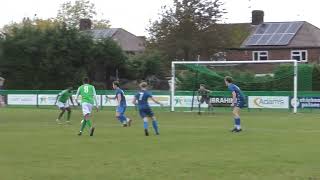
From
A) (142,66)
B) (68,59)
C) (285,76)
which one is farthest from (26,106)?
(285,76)

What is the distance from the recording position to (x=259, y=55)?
74.1 meters

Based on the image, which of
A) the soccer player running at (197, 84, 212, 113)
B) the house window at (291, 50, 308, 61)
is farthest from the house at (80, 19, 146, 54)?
the soccer player running at (197, 84, 212, 113)

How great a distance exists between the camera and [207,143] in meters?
18.3

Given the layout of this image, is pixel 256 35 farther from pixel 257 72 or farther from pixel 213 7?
pixel 257 72

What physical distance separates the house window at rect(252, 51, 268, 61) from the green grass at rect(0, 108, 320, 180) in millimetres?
51780

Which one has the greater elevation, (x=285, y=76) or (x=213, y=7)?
(x=213, y=7)

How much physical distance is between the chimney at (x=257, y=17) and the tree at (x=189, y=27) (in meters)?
14.6

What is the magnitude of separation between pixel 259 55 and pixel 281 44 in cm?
276

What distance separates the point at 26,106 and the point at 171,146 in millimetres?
33200

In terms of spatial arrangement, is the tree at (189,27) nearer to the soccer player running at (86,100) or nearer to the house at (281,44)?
the house at (281,44)

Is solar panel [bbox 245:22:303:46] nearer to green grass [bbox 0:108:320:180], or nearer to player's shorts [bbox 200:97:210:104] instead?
player's shorts [bbox 200:97:210:104]

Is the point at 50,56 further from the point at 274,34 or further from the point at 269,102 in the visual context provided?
the point at 274,34

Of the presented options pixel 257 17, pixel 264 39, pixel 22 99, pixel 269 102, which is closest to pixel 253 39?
pixel 264 39

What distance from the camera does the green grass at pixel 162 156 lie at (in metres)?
12.1
